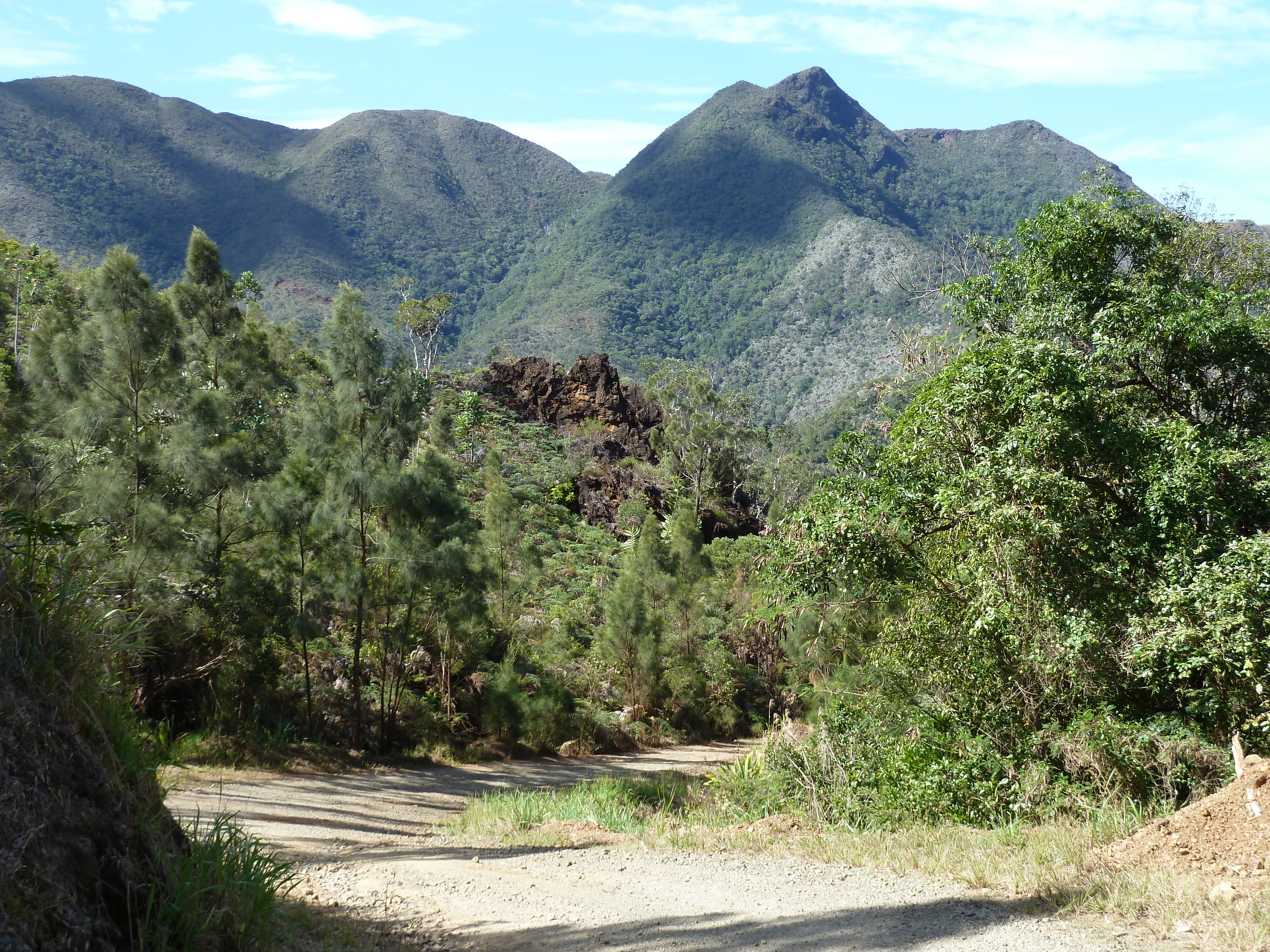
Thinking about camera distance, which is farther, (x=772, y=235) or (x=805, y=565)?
(x=772, y=235)

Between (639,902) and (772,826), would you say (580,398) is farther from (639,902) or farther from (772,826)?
(639,902)

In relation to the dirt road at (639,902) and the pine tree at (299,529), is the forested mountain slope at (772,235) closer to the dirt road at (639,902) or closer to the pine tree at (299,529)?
the pine tree at (299,529)

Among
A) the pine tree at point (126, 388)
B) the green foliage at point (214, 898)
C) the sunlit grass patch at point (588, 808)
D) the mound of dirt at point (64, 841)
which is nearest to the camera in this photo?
the mound of dirt at point (64, 841)

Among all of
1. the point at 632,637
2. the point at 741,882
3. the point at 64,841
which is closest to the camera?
the point at 64,841

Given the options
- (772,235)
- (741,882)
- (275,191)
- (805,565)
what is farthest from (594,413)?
(275,191)

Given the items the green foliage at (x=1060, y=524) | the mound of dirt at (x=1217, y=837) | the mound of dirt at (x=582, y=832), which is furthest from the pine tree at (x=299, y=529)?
the mound of dirt at (x=1217, y=837)

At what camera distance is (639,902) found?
5.47 m

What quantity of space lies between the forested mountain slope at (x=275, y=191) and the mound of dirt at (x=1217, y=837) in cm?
8142

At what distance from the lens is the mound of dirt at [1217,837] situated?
5.20 meters

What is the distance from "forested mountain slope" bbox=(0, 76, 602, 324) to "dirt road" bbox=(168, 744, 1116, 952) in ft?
259

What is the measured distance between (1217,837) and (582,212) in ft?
518

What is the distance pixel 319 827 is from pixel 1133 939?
26.4 feet

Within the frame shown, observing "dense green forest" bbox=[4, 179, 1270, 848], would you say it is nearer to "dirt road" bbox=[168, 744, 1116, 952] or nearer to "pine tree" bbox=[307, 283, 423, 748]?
"pine tree" bbox=[307, 283, 423, 748]

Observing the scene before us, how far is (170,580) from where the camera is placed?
12.8 meters
